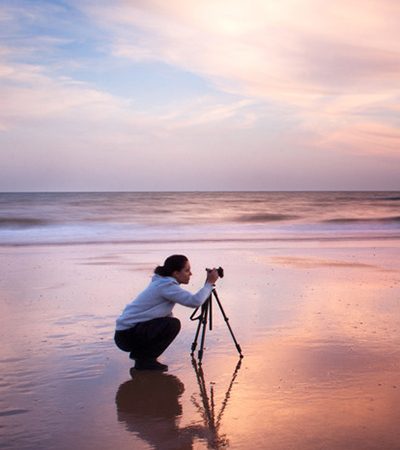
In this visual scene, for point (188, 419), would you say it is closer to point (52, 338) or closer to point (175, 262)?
point (175, 262)

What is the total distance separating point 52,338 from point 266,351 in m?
2.16

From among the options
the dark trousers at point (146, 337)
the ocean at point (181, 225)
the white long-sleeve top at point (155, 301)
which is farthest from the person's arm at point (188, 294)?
the ocean at point (181, 225)

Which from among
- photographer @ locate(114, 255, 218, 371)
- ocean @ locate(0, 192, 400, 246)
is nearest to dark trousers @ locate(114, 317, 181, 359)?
photographer @ locate(114, 255, 218, 371)

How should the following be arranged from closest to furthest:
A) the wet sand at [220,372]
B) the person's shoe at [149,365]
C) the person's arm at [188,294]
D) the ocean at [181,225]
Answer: the wet sand at [220,372]
the person's arm at [188,294]
the person's shoe at [149,365]
the ocean at [181,225]

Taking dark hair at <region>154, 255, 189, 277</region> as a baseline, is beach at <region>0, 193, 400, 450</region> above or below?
below

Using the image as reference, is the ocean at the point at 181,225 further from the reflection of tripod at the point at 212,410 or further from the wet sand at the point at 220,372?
the reflection of tripod at the point at 212,410

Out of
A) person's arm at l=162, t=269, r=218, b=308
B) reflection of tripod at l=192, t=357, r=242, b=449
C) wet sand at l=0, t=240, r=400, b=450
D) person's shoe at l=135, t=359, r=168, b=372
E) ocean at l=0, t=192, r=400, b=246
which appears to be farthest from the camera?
A: ocean at l=0, t=192, r=400, b=246

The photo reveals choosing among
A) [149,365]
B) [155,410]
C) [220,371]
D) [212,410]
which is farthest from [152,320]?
[212,410]

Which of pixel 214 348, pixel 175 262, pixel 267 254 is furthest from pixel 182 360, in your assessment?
pixel 267 254

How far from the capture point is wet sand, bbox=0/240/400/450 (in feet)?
13.1

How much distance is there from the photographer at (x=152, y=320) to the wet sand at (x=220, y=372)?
182mm

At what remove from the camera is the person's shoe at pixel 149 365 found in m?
5.43

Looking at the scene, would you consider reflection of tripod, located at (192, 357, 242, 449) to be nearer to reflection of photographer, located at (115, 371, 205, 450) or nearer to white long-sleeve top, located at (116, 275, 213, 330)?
reflection of photographer, located at (115, 371, 205, 450)

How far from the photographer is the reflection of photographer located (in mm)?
202
